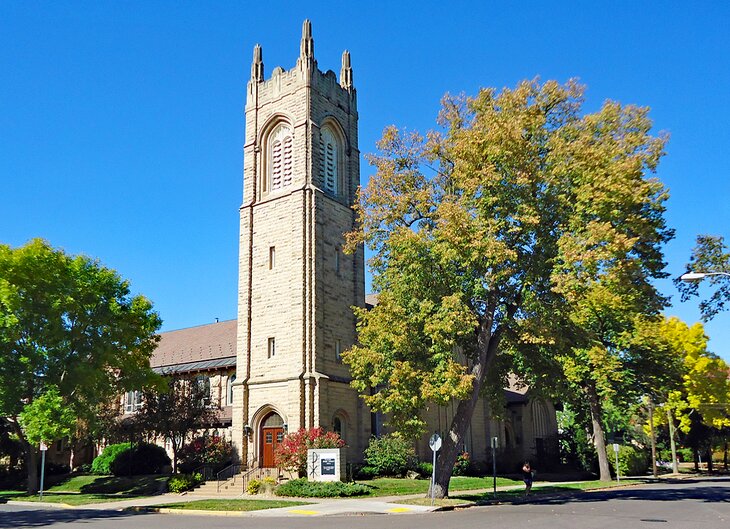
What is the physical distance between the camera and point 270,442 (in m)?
33.2

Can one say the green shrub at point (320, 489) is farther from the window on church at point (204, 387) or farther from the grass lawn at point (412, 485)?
Answer: the window on church at point (204, 387)

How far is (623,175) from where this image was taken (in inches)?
866

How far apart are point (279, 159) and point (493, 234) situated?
1814 centimetres

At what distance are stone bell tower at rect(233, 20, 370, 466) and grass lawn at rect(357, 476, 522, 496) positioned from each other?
374cm

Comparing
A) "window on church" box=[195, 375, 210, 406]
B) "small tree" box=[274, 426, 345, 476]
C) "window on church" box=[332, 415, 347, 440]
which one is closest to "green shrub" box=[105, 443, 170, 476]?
"window on church" box=[195, 375, 210, 406]

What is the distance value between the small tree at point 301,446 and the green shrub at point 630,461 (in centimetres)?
2227

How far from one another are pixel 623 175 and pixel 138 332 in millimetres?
24636

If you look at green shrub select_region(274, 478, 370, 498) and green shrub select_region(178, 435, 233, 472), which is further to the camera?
green shrub select_region(178, 435, 233, 472)

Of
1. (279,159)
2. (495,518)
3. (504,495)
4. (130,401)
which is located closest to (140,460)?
(130,401)

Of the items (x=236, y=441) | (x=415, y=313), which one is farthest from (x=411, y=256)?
(x=236, y=441)

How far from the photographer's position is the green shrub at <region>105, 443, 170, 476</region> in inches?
1469

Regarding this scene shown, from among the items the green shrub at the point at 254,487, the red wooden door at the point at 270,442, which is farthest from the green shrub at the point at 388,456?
the green shrub at the point at 254,487

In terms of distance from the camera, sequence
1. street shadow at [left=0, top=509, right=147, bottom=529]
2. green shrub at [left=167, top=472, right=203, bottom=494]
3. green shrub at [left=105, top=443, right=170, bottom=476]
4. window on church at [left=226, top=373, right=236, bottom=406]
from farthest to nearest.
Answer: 1. window on church at [left=226, top=373, right=236, bottom=406]
2. green shrub at [left=105, top=443, right=170, bottom=476]
3. green shrub at [left=167, top=472, right=203, bottom=494]
4. street shadow at [left=0, top=509, right=147, bottom=529]

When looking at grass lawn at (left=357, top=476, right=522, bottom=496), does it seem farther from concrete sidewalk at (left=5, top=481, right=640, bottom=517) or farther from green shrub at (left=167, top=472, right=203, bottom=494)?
green shrub at (left=167, top=472, right=203, bottom=494)
